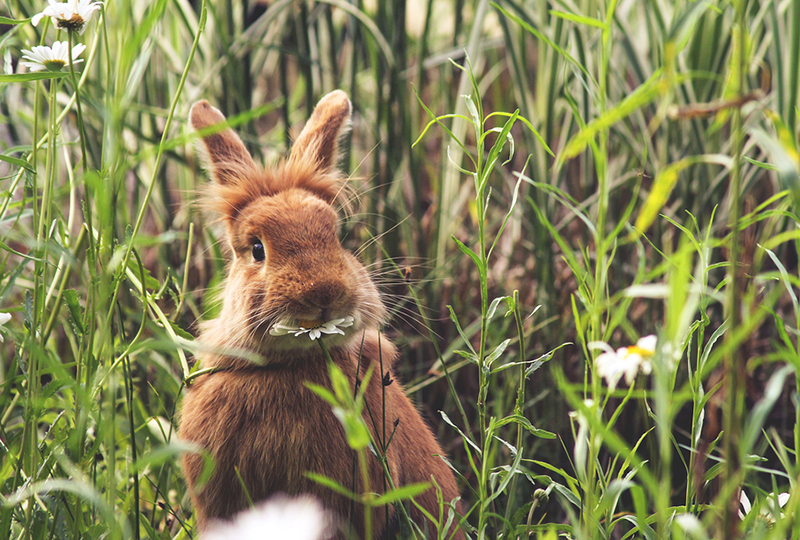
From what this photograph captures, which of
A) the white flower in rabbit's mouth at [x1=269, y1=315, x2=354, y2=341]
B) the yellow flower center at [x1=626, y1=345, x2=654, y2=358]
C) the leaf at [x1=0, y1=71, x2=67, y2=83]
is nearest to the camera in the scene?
the yellow flower center at [x1=626, y1=345, x2=654, y2=358]

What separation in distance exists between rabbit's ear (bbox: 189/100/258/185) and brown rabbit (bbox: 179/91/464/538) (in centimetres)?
2

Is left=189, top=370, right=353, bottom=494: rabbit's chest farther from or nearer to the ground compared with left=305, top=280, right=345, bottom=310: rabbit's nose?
nearer to the ground

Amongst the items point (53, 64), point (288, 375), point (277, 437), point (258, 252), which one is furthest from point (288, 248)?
point (53, 64)

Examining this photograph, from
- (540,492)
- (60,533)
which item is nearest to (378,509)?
(540,492)

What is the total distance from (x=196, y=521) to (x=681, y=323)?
116cm

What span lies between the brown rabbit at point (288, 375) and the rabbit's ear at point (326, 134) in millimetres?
120

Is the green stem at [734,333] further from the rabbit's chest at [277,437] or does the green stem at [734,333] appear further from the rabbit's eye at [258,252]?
the rabbit's eye at [258,252]

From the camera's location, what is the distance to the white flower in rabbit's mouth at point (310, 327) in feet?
4.28

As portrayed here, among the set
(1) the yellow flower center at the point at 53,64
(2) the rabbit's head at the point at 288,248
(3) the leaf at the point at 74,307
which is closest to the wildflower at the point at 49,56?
(1) the yellow flower center at the point at 53,64

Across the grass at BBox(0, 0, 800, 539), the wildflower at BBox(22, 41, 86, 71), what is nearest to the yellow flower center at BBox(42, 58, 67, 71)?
the wildflower at BBox(22, 41, 86, 71)

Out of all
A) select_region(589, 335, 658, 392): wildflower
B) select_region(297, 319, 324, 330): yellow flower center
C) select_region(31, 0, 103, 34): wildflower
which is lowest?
select_region(297, 319, 324, 330): yellow flower center

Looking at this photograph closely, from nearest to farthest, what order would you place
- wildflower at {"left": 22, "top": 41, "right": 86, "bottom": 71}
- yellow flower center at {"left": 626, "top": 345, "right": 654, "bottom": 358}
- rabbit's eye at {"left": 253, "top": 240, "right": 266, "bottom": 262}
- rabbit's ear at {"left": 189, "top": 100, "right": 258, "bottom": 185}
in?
yellow flower center at {"left": 626, "top": 345, "right": 654, "bottom": 358} < wildflower at {"left": 22, "top": 41, "right": 86, "bottom": 71} < rabbit's eye at {"left": 253, "top": 240, "right": 266, "bottom": 262} < rabbit's ear at {"left": 189, "top": 100, "right": 258, "bottom": 185}

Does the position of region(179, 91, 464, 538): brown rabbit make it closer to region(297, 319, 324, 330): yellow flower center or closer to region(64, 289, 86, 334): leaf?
region(297, 319, 324, 330): yellow flower center

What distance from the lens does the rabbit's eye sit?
4.98 ft
